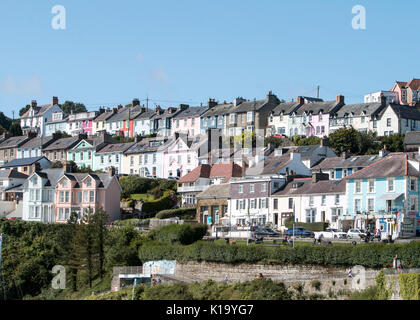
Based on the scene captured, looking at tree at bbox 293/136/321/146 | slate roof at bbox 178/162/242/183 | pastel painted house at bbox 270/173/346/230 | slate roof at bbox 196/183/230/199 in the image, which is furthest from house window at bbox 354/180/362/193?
tree at bbox 293/136/321/146

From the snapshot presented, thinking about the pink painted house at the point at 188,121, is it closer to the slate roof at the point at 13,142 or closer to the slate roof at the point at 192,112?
the slate roof at the point at 192,112

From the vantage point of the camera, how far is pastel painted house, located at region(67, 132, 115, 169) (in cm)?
10625

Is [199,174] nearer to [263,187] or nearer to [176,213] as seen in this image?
[176,213]

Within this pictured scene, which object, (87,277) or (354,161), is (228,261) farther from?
(354,161)

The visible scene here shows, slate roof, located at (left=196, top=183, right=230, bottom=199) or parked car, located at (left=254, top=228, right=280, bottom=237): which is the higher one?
slate roof, located at (left=196, top=183, right=230, bottom=199)

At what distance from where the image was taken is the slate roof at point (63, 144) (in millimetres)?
110625

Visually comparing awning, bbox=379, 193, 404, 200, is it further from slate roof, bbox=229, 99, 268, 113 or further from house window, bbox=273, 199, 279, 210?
slate roof, bbox=229, 99, 268, 113

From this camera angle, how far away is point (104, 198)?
251ft

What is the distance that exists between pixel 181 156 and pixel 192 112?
21027mm

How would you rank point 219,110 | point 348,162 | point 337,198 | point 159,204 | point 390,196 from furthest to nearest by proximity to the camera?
point 219,110
point 159,204
point 348,162
point 337,198
point 390,196

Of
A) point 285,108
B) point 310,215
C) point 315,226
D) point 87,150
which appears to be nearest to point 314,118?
point 285,108

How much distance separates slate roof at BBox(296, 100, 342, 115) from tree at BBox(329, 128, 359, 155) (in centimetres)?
1130

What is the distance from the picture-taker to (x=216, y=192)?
7312cm
